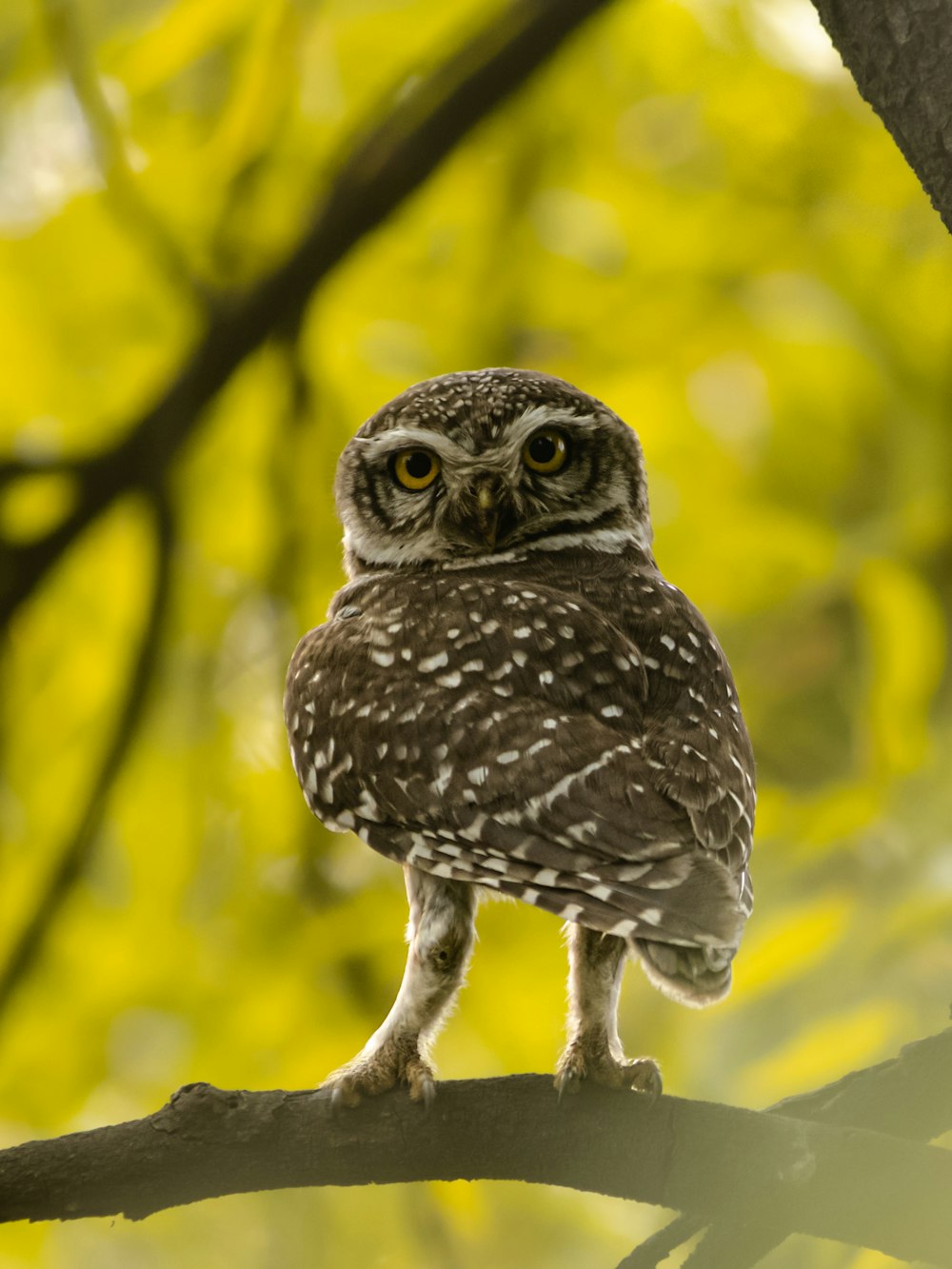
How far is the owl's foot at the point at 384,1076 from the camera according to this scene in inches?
87.3

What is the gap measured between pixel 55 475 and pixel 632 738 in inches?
60.2

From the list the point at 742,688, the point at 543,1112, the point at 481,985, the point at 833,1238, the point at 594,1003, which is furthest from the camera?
the point at 742,688

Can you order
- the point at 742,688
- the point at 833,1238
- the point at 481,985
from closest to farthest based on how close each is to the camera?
the point at 833,1238 → the point at 481,985 → the point at 742,688

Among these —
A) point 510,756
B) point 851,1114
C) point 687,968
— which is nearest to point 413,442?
point 510,756

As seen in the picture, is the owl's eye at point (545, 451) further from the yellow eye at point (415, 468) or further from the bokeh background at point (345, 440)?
the bokeh background at point (345, 440)

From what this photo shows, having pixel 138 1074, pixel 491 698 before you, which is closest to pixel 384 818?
pixel 491 698

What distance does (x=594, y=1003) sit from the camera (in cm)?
234

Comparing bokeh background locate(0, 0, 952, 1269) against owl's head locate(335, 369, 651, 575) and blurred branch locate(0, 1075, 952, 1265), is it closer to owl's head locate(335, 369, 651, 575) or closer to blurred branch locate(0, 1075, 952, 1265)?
owl's head locate(335, 369, 651, 575)

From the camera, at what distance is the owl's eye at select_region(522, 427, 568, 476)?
2.75 meters

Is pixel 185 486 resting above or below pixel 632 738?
above

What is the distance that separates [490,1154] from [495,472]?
1.14m

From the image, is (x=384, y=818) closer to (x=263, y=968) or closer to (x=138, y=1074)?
(x=263, y=968)

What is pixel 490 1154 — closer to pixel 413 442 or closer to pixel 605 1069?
pixel 605 1069

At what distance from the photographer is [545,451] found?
2785mm
